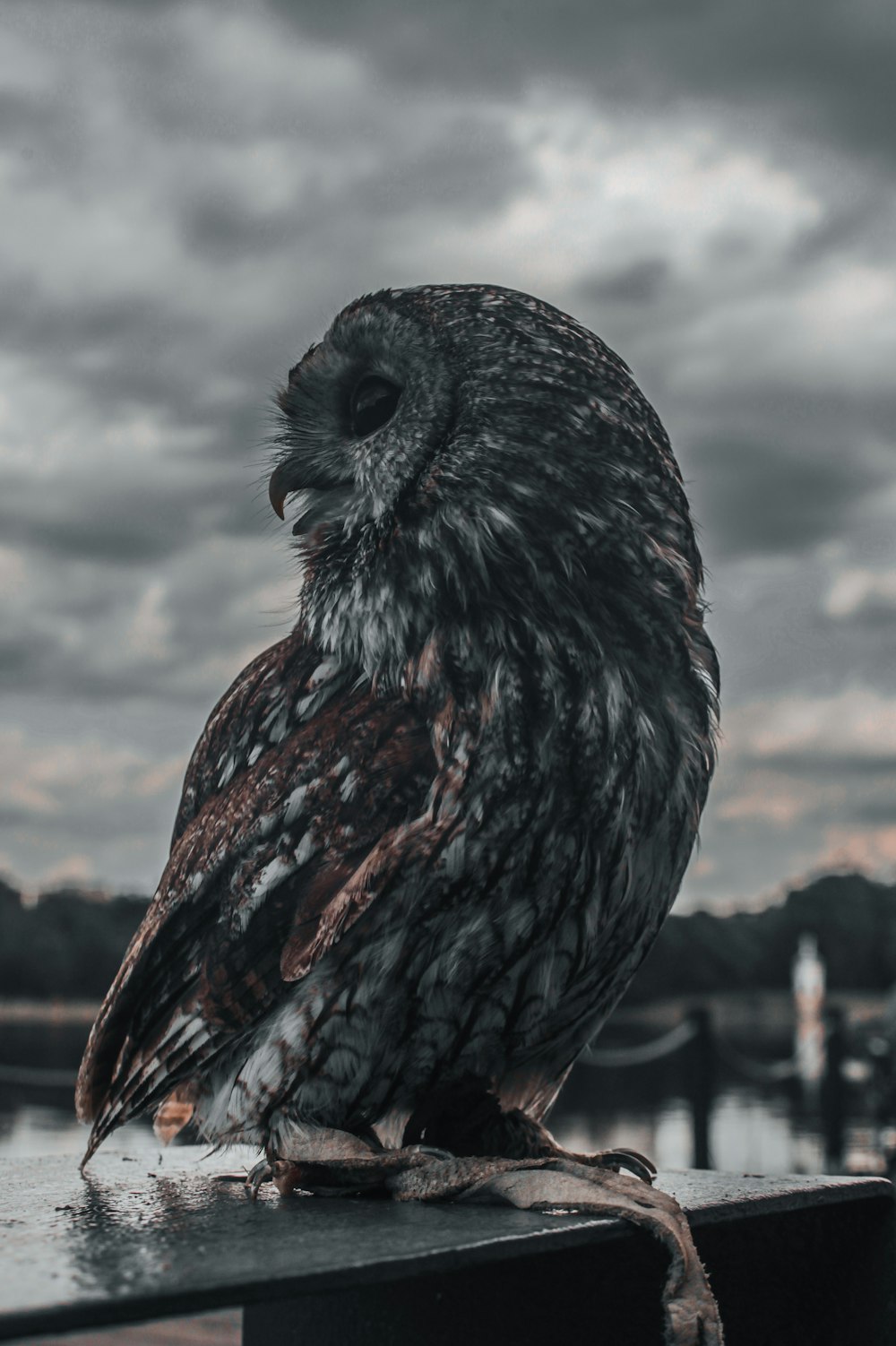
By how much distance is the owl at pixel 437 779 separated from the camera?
1.67 metres

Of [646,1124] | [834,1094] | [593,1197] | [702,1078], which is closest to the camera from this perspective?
[593,1197]

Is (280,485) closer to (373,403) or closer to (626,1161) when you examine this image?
(373,403)

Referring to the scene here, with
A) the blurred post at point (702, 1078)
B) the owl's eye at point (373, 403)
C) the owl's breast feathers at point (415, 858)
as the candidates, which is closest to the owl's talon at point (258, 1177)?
the owl's breast feathers at point (415, 858)

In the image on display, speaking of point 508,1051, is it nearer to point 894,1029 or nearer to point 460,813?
point 460,813

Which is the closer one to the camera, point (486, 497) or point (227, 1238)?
point (227, 1238)

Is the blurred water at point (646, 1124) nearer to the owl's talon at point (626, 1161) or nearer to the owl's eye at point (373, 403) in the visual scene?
the owl's talon at point (626, 1161)

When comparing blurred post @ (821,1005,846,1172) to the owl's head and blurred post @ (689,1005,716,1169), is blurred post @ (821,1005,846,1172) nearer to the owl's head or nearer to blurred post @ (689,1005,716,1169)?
blurred post @ (689,1005,716,1169)

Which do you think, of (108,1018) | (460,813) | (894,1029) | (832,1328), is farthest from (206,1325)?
(894,1029)

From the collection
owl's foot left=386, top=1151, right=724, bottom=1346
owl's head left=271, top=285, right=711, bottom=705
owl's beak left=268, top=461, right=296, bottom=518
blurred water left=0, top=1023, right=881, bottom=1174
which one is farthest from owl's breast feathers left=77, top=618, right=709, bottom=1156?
blurred water left=0, top=1023, right=881, bottom=1174

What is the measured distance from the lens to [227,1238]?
4.61 feet

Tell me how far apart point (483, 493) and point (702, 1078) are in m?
4.72

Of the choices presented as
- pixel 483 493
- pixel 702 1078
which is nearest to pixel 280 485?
pixel 483 493

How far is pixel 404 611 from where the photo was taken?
1.83m

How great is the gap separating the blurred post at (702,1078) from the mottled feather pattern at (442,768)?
3.81 m
